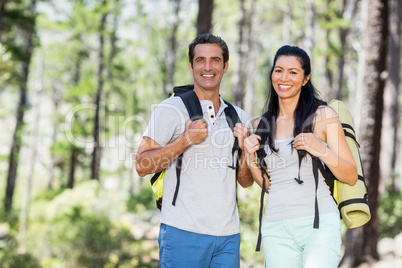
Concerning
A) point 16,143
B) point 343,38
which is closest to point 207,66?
point 343,38

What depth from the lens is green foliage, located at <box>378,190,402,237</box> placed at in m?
11.2

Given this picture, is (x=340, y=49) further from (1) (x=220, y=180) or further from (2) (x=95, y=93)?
(1) (x=220, y=180)

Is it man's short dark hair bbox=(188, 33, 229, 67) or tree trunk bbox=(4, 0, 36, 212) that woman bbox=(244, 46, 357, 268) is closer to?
man's short dark hair bbox=(188, 33, 229, 67)

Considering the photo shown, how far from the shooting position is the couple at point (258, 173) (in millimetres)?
2701

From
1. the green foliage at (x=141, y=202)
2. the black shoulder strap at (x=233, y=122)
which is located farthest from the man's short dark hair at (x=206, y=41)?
the green foliage at (x=141, y=202)

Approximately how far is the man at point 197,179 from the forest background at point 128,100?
0.63 metres


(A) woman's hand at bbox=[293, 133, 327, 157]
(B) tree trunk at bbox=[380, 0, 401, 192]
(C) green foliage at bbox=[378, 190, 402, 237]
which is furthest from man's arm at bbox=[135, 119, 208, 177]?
A: (B) tree trunk at bbox=[380, 0, 401, 192]

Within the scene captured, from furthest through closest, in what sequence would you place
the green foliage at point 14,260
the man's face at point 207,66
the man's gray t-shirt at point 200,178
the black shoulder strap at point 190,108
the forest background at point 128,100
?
the green foliage at point 14,260, the forest background at point 128,100, the man's face at point 207,66, the black shoulder strap at point 190,108, the man's gray t-shirt at point 200,178

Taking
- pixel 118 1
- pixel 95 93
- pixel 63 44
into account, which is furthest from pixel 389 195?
pixel 63 44

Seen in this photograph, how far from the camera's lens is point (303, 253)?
8.86 feet

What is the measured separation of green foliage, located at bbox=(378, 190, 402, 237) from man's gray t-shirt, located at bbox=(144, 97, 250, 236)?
9.62 m

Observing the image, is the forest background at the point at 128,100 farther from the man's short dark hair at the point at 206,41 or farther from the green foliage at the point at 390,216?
the man's short dark hair at the point at 206,41

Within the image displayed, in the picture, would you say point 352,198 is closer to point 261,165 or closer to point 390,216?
point 261,165

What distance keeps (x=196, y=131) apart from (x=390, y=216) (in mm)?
11032
